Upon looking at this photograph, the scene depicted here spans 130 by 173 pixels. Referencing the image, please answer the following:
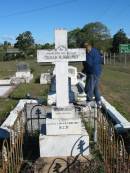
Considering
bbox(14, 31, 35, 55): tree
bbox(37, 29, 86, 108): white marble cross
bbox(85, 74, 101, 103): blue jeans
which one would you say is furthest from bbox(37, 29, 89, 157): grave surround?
bbox(14, 31, 35, 55): tree

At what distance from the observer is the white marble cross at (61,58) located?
24.3 feet

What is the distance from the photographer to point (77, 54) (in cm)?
757

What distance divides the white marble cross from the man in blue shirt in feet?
8.48

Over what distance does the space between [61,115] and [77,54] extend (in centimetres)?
105

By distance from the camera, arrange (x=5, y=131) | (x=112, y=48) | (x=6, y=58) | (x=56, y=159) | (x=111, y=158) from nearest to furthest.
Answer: (x=111, y=158), (x=56, y=159), (x=5, y=131), (x=112, y=48), (x=6, y=58)

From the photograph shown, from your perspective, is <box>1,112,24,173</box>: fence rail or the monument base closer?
<box>1,112,24,173</box>: fence rail

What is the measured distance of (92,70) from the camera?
11039mm

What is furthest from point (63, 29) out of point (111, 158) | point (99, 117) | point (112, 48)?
point (112, 48)

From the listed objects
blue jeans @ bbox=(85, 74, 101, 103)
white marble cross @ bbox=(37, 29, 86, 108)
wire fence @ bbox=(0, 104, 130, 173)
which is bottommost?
wire fence @ bbox=(0, 104, 130, 173)

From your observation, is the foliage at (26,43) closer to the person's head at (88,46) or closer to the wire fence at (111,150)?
the person's head at (88,46)

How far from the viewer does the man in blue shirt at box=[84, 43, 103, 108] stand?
417 inches

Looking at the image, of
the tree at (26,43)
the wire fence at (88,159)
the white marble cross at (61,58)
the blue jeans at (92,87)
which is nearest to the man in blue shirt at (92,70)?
the blue jeans at (92,87)

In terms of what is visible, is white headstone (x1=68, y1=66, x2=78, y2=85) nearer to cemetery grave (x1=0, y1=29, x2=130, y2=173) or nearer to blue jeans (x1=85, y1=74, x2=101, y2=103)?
blue jeans (x1=85, y1=74, x2=101, y2=103)

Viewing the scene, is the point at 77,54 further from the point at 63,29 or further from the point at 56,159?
the point at 56,159
